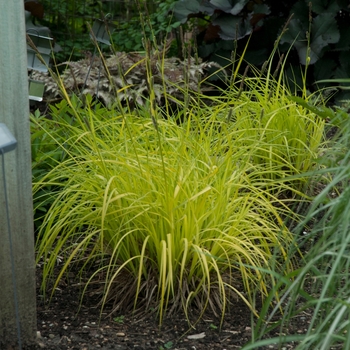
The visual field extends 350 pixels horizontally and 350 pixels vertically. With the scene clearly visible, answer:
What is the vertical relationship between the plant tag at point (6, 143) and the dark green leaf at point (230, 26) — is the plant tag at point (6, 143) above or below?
above

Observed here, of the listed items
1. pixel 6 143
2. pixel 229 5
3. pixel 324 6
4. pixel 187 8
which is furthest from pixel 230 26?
pixel 6 143

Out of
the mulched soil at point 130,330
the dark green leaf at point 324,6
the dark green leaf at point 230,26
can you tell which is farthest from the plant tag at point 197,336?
the dark green leaf at point 324,6

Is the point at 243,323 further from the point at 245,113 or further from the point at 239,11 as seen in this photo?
the point at 239,11

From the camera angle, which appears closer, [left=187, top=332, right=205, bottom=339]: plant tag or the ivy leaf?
[left=187, top=332, right=205, bottom=339]: plant tag

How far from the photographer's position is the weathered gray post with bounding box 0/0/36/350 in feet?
8.39

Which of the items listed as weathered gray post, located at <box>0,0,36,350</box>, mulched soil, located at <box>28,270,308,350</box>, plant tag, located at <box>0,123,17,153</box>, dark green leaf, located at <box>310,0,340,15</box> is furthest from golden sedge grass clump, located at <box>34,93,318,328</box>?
dark green leaf, located at <box>310,0,340,15</box>

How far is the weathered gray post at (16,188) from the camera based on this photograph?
101 inches

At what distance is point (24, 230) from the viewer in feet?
8.89

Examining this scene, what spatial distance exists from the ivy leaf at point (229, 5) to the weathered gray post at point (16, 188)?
418 centimetres

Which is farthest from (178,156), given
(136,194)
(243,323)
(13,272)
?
(13,272)

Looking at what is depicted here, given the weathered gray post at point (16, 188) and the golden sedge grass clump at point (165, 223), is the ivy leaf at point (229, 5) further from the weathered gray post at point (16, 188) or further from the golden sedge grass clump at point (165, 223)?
the weathered gray post at point (16, 188)

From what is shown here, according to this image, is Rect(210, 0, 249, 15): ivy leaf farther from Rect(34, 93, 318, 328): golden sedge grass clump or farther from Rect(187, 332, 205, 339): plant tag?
Rect(187, 332, 205, 339): plant tag

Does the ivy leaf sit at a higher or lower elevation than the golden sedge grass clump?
higher

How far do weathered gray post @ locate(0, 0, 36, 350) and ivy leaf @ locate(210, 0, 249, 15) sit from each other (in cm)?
418
